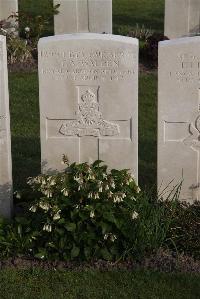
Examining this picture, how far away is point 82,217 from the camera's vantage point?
5.63 m

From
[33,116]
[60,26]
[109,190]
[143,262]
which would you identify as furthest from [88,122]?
[60,26]

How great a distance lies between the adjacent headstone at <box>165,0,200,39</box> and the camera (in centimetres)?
1318

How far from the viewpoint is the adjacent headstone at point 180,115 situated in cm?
623

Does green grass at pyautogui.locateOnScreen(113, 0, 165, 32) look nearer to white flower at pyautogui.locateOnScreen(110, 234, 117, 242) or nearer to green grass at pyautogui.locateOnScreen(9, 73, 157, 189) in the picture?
green grass at pyautogui.locateOnScreen(9, 73, 157, 189)

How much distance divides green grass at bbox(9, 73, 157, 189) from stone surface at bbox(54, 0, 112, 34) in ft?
7.04

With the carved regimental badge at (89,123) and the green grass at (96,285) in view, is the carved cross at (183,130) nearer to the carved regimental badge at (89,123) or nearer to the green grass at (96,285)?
the carved regimental badge at (89,123)

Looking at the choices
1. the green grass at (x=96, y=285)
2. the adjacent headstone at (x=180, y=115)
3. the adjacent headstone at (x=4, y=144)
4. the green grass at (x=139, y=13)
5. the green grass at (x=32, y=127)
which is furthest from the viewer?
the green grass at (x=139, y=13)

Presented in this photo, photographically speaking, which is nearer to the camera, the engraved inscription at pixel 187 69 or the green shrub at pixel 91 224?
the green shrub at pixel 91 224

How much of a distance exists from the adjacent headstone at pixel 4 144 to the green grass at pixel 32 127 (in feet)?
2.76

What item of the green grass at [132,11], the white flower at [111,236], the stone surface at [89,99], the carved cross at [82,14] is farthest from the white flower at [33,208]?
the green grass at [132,11]

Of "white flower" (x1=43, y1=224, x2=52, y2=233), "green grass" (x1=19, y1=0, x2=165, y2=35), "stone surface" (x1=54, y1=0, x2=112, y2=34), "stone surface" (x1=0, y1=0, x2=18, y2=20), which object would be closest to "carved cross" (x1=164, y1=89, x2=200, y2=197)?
"white flower" (x1=43, y1=224, x2=52, y2=233)

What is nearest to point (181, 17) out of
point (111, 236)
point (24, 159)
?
point (24, 159)

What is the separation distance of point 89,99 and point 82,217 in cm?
120

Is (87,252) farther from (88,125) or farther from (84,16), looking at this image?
(84,16)
